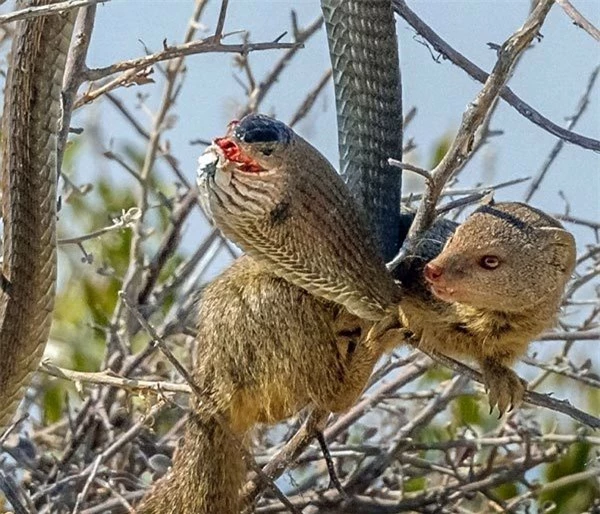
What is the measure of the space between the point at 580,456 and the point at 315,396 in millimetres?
1089

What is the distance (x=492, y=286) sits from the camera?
181 cm

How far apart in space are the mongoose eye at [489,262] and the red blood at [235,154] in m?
0.41

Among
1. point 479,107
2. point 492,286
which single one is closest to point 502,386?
point 492,286

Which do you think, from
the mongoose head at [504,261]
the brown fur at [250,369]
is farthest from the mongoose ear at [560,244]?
the brown fur at [250,369]

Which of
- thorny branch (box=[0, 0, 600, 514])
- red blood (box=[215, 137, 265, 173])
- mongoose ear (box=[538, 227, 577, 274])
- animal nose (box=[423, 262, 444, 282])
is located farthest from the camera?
thorny branch (box=[0, 0, 600, 514])

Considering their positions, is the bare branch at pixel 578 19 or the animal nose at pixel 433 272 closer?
the bare branch at pixel 578 19

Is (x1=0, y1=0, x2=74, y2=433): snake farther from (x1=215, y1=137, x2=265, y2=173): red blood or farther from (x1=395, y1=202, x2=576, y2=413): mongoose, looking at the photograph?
(x1=395, y1=202, x2=576, y2=413): mongoose

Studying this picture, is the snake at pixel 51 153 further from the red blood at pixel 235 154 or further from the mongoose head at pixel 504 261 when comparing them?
the red blood at pixel 235 154

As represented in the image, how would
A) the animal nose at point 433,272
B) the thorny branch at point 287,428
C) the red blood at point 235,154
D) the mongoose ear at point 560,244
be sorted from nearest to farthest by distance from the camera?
the red blood at point 235,154, the animal nose at point 433,272, the mongoose ear at point 560,244, the thorny branch at point 287,428

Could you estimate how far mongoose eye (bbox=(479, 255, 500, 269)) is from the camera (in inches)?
71.5

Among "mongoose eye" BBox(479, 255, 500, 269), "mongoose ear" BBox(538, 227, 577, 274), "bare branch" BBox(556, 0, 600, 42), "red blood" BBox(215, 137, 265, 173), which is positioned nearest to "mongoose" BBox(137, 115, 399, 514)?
"red blood" BBox(215, 137, 265, 173)

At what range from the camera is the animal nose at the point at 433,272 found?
69.3 inches

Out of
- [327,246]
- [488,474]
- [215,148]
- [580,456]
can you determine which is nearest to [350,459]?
Result: [488,474]

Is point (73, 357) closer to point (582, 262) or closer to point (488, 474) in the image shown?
point (488, 474)
